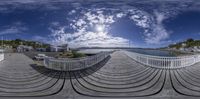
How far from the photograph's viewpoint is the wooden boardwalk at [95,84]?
3.37m

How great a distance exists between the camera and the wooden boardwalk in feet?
11.1

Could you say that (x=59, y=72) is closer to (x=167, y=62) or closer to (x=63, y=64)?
(x=63, y=64)

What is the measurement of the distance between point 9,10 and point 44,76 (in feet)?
4.26

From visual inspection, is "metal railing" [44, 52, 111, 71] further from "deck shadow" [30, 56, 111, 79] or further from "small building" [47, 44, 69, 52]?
"small building" [47, 44, 69, 52]

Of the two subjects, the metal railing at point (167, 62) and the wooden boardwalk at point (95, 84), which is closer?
the wooden boardwalk at point (95, 84)

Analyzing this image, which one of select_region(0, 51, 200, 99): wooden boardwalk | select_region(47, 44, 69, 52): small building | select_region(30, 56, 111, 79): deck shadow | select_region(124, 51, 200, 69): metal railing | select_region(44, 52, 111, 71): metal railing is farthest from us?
select_region(124, 51, 200, 69): metal railing

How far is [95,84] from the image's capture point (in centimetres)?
371

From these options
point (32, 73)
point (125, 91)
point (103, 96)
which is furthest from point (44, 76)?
point (125, 91)

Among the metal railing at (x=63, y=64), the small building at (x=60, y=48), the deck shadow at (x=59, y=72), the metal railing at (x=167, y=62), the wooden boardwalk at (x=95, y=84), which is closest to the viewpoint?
the wooden boardwalk at (x=95, y=84)

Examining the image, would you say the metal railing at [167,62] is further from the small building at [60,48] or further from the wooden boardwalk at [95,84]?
the small building at [60,48]

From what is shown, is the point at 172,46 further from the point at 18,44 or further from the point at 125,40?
the point at 18,44

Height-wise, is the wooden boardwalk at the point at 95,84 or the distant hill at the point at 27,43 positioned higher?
the distant hill at the point at 27,43

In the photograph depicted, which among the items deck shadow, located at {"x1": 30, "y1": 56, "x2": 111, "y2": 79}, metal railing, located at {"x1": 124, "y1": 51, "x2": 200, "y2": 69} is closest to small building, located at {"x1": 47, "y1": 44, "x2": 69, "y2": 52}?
deck shadow, located at {"x1": 30, "y1": 56, "x2": 111, "y2": 79}

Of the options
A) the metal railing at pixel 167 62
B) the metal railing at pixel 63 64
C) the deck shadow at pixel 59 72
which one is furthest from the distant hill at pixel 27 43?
the metal railing at pixel 167 62
